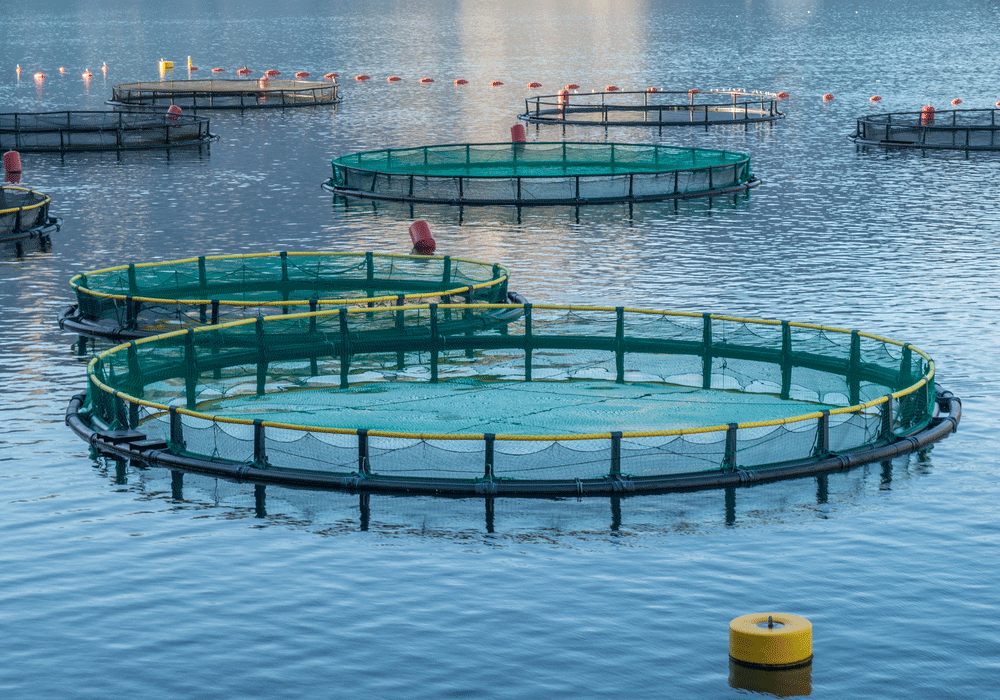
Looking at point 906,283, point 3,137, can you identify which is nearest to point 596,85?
point 3,137

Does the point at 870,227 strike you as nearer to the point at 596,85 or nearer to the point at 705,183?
the point at 705,183

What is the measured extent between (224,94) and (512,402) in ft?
280

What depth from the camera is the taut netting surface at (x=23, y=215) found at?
210 feet

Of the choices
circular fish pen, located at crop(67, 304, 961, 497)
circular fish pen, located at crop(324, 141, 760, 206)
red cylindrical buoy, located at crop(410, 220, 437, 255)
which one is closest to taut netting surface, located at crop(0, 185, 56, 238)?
circular fish pen, located at crop(324, 141, 760, 206)

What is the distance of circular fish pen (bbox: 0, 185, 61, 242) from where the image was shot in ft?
210

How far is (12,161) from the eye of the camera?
80625 millimetres

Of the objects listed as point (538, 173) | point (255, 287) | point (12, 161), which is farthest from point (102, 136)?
point (255, 287)

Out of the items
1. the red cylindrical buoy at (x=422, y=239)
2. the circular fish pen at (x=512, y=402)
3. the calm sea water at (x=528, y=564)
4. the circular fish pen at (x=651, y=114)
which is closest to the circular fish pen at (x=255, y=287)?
the calm sea water at (x=528, y=564)

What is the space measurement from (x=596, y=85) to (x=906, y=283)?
9554cm

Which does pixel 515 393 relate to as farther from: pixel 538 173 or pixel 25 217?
pixel 538 173

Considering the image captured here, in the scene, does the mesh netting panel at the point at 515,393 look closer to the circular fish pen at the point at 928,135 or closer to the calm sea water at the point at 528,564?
the calm sea water at the point at 528,564

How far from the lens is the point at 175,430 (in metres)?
34.0

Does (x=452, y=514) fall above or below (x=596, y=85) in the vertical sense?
below

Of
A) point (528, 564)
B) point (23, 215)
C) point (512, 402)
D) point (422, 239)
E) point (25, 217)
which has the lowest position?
point (528, 564)
